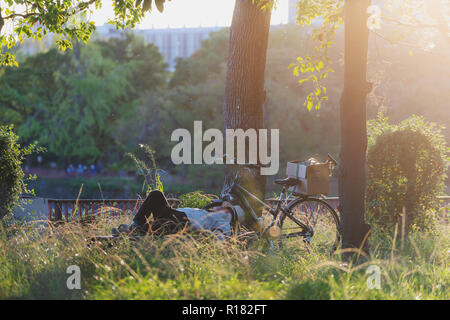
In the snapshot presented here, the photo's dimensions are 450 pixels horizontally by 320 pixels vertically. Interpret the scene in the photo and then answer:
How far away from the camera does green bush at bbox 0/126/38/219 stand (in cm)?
721

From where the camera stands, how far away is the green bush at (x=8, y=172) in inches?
284

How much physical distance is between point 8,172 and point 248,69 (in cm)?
390

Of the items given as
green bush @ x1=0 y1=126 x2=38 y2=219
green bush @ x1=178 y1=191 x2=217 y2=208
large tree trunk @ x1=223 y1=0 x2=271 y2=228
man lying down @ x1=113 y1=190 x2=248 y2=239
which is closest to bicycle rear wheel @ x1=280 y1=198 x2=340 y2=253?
large tree trunk @ x1=223 y1=0 x2=271 y2=228

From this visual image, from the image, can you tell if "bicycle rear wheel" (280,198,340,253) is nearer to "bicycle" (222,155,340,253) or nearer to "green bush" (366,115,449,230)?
"bicycle" (222,155,340,253)

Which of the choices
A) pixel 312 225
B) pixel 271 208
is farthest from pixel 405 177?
pixel 271 208

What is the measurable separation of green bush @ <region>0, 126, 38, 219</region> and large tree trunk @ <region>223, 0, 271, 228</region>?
311 centimetres

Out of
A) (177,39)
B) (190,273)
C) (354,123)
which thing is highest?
(177,39)

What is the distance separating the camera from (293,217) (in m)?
6.82

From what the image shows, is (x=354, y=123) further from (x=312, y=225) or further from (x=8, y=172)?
(x=8, y=172)

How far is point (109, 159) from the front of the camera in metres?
41.2

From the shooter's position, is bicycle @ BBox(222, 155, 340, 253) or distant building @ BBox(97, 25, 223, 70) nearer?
bicycle @ BBox(222, 155, 340, 253)

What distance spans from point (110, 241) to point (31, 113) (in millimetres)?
38324

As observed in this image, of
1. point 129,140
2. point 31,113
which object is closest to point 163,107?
point 129,140
